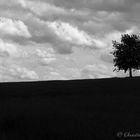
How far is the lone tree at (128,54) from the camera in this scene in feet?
233

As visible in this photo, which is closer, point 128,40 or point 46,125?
point 46,125

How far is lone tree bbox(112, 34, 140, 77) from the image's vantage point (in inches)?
2790

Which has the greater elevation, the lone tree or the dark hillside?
the lone tree

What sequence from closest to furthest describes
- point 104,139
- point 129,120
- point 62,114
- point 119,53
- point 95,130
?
1. point 104,139
2. point 95,130
3. point 129,120
4. point 62,114
5. point 119,53

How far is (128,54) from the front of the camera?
233 feet

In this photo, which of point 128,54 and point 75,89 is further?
point 128,54

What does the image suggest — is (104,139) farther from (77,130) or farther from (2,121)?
(2,121)

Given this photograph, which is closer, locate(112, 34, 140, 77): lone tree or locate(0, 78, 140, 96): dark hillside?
locate(0, 78, 140, 96): dark hillside

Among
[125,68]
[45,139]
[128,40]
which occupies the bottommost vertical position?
[45,139]

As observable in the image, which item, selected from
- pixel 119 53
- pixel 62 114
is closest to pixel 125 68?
pixel 119 53

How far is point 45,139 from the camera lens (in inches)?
417

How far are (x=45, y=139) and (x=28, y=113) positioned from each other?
17.6 feet

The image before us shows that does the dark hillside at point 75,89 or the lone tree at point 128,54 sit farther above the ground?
the lone tree at point 128,54

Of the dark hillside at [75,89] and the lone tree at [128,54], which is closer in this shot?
the dark hillside at [75,89]
